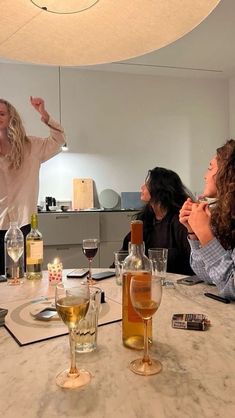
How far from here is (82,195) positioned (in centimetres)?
436

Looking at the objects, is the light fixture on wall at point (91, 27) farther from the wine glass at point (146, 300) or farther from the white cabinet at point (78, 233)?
the white cabinet at point (78, 233)

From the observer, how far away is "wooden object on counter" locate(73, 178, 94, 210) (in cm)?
435

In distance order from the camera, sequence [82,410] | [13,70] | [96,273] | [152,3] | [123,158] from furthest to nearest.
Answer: [123,158] → [13,70] → [96,273] → [152,3] → [82,410]

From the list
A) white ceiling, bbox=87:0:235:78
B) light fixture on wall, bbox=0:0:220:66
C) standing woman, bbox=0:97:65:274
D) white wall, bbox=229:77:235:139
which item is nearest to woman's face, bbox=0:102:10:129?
standing woman, bbox=0:97:65:274

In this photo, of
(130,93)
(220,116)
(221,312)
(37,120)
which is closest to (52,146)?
(221,312)

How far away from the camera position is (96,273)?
157cm

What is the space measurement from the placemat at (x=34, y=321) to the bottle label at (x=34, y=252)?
0.37 m

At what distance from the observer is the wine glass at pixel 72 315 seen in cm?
69

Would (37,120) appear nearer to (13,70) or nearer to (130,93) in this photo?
(13,70)

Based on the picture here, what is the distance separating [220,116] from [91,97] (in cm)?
178

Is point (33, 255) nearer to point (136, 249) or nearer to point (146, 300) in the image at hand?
point (136, 249)

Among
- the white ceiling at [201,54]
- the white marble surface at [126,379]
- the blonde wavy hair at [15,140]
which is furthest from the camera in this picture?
the white ceiling at [201,54]

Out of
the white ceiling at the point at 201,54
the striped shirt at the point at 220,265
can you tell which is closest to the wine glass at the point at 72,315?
the striped shirt at the point at 220,265

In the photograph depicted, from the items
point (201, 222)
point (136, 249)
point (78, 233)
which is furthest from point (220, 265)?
point (78, 233)
